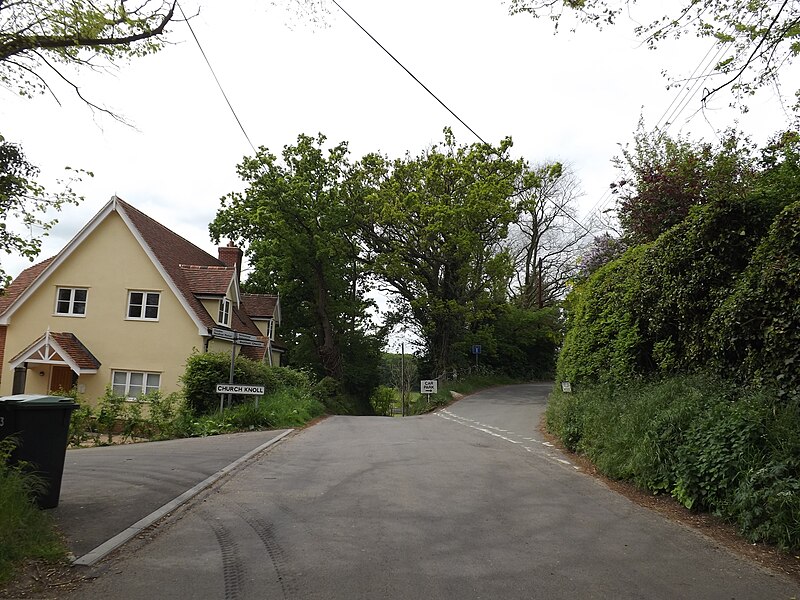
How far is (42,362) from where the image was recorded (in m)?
22.9

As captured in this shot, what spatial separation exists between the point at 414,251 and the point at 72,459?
24750 mm

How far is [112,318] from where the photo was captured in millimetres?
24453

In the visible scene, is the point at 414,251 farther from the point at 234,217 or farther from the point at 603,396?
the point at 603,396

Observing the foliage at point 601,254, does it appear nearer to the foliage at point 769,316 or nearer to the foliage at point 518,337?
the foliage at point 769,316

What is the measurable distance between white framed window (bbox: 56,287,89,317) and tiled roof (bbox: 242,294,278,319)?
32.2ft

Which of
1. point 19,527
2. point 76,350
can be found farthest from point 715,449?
point 76,350

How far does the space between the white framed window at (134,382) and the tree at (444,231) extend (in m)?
14.1

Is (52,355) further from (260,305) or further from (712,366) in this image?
(712,366)

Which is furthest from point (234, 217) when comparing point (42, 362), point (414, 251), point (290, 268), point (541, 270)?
point (541, 270)

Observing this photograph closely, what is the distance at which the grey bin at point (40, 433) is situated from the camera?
655cm

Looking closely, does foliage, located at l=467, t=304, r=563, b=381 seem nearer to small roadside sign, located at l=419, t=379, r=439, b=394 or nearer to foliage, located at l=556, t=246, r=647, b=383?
small roadside sign, located at l=419, t=379, r=439, b=394

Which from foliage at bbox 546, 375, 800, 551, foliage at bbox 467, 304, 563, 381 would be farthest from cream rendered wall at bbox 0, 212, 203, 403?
foliage at bbox 467, 304, 563, 381

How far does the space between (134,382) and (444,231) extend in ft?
52.8

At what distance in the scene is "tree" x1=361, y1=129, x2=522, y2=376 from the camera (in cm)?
3219
